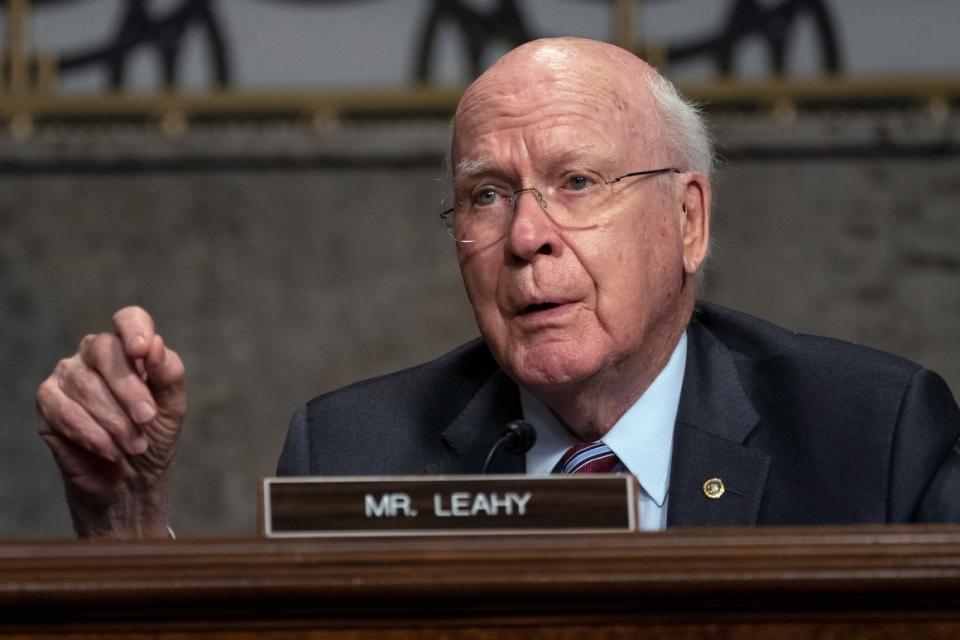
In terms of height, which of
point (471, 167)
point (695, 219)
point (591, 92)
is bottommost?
point (695, 219)

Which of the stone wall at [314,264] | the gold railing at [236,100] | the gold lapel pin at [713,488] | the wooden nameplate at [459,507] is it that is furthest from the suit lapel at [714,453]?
the gold railing at [236,100]

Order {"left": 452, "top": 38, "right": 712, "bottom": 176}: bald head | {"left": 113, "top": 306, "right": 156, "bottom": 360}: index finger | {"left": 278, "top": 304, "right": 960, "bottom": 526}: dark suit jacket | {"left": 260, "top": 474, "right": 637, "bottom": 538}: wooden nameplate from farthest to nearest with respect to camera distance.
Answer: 1. {"left": 452, "top": 38, "right": 712, "bottom": 176}: bald head
2. {"left": 278, "top": 304, "right": 960, "bottom": 526}: dark suit jacket
3. {"left": 113, "top": 306, "right": 156, "bottom": 360}: index finger
4. {"left": 260, "top": 474, "right": 637, "bottom": 538}: wooden nameplate

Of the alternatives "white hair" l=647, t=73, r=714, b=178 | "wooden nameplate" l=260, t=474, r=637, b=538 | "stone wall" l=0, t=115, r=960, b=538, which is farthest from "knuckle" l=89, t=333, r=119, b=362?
"stone wall" l=0, t=115, r=960, b=538

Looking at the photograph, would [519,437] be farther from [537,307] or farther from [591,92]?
[591,92]

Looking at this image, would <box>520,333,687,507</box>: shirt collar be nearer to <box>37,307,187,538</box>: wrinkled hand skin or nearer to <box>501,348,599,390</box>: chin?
<box>501,348,599,390</box>: chin

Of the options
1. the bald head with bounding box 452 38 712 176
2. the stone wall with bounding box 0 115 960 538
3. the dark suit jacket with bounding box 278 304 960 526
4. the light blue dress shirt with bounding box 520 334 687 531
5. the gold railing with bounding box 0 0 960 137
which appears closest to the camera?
the dark suit jacket with bounding box 278 304 960 526

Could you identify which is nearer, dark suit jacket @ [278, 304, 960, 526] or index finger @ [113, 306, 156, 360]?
index finger @ [113, 306, 156, 360]

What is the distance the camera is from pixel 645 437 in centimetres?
242

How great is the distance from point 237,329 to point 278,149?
0.55 meters

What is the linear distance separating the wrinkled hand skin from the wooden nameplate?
0.47 metres

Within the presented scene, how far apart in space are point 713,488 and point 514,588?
95 cm

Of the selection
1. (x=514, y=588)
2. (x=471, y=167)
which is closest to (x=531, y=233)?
(x=471, y=167)

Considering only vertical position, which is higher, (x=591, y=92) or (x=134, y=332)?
(x=591, y=92)

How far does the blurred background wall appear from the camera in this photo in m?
4.39
